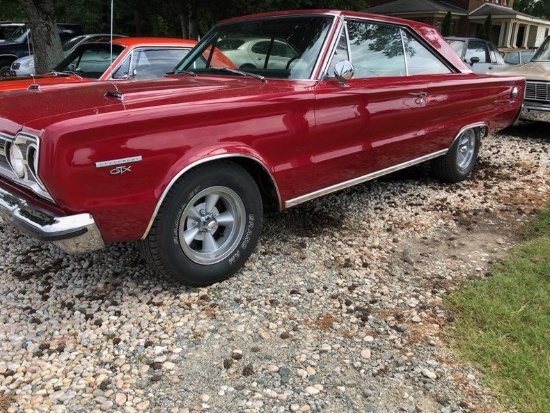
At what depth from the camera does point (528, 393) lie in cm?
238

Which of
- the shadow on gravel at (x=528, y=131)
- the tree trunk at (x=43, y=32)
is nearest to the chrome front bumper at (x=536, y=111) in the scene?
the shadow on gravel at (x=528, y=131)

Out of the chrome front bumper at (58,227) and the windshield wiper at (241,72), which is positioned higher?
the windshield wiper at (241,72)

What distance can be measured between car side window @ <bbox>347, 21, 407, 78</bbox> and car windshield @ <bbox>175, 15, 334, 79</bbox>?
336mm

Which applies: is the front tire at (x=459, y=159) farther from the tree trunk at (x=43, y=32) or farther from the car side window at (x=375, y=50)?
the tree trunk at (x=43, y=32)

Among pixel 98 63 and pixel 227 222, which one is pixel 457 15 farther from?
pixel 227 222

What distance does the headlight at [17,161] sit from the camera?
269 centimetres

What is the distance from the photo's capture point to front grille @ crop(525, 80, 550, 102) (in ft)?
26.7

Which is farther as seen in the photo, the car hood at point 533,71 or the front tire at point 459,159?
the car hood at point 533,71

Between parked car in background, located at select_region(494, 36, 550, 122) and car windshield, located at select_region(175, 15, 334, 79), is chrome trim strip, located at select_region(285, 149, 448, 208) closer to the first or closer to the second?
car windshield, located at select_region(175, 15, 334, 79)

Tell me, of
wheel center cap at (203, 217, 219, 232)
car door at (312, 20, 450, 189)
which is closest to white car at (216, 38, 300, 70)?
car door at (312, 20, 450, 189)

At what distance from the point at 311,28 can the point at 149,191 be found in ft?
6.29

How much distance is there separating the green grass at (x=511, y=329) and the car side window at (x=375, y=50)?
185 centimetres

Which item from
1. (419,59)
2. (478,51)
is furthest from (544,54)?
(419,59)

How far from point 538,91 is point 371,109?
5.73m
